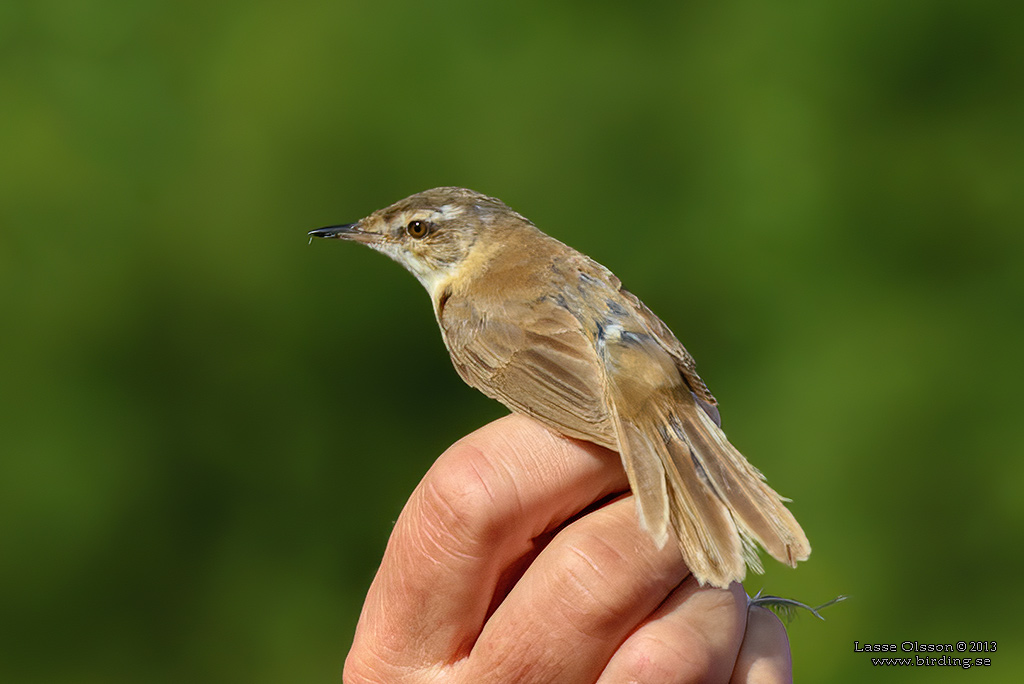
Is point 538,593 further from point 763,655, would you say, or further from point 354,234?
point 354,234

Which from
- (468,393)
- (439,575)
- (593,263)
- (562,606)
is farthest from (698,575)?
(468,393)

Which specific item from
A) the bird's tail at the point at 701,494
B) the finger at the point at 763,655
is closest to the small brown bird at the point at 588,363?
the bird's tail at the point at 701,494

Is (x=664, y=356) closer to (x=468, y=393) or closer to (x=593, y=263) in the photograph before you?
(x=593, y=263)

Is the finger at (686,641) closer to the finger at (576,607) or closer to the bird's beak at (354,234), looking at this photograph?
the finger at (576,607)

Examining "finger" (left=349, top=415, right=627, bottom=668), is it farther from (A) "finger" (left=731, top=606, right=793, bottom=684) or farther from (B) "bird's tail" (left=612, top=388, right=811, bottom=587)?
(A) "finger" (left=731, top=606, right=793, bottom=684)

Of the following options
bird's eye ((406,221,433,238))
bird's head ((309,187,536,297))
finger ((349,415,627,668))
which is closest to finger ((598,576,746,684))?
finger ((349,415,627,668))

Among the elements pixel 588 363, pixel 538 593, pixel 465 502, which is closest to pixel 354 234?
pixel 588 363
